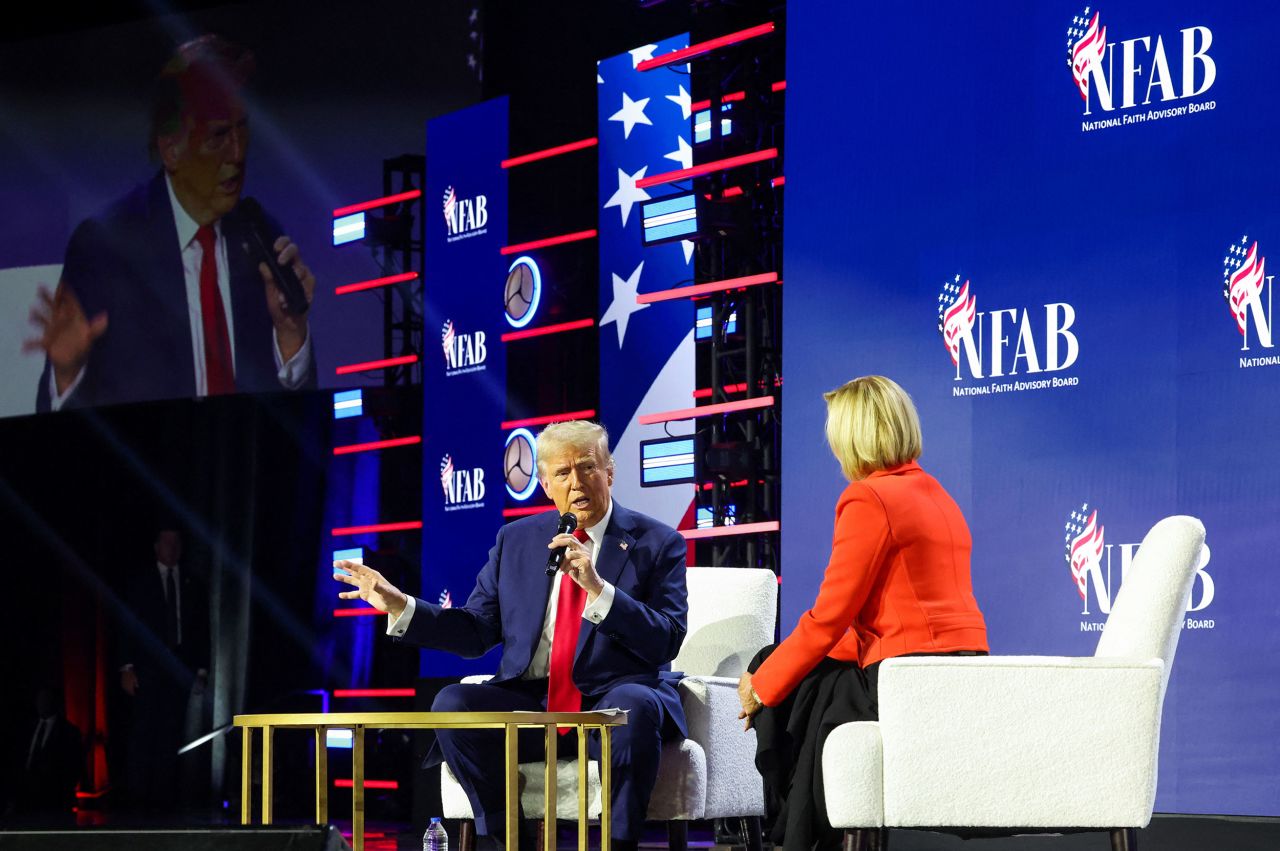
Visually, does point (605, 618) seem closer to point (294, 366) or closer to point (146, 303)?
point (294, 366)

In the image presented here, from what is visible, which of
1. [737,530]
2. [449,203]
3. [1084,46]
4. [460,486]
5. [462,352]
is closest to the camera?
[1084,46]

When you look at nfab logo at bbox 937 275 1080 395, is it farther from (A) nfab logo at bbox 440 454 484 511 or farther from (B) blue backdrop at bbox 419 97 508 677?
(A) nfab logo at bbox 440 454 484 511

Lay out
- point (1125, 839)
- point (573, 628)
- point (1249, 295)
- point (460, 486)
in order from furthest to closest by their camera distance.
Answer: point (460, 486) < point (1249, 295) < point (573, 628) < point (1125, 839)

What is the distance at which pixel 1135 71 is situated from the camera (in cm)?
473

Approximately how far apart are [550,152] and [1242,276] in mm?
4021

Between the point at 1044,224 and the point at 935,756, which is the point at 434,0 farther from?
the point at 935,756

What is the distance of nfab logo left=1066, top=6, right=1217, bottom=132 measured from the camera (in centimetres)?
462

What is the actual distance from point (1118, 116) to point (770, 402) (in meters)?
1.67

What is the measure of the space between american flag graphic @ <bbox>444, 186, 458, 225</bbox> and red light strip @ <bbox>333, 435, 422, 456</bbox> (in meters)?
1.20

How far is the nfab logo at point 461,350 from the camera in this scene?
818cm

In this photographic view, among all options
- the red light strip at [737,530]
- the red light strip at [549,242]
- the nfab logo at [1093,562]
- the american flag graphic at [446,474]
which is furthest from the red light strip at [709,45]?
the american flag graphic at [446,474]

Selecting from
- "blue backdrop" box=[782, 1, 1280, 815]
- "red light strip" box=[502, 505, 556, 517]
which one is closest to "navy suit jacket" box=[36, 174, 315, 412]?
"red light strip" box=[502, 505, 556, 517]

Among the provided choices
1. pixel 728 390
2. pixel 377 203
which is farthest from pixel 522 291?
pixel 728 390

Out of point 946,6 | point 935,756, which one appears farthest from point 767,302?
point 935,756
